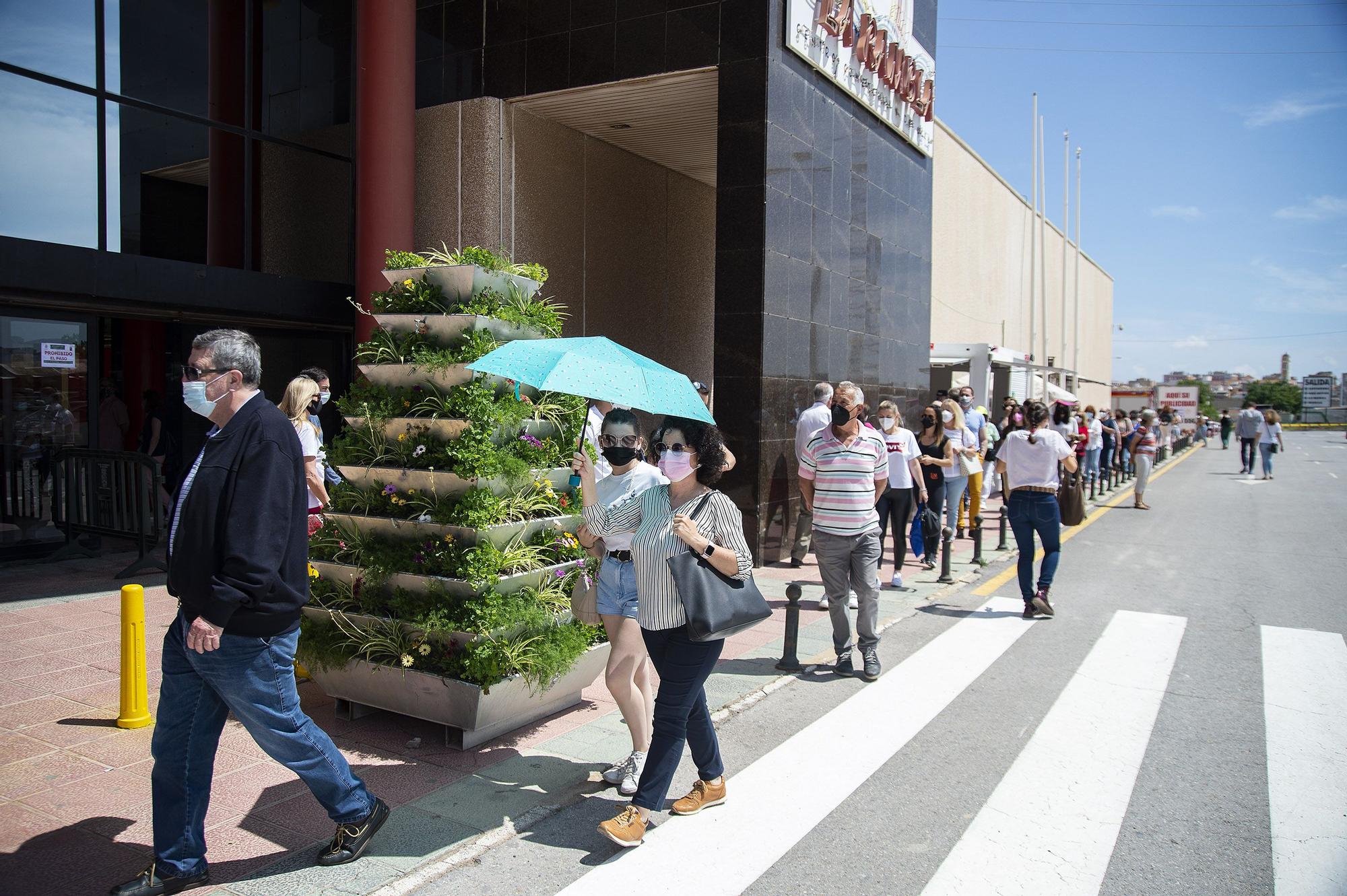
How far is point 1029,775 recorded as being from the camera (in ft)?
16.0

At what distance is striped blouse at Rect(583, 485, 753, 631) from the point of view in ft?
12.9

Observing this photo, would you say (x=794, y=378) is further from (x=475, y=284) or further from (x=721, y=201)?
(x=475, y=284)

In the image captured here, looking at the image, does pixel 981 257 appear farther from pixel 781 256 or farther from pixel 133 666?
pixel 133 666

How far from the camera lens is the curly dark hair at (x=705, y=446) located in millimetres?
4020

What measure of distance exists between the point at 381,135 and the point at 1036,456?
8.67 m

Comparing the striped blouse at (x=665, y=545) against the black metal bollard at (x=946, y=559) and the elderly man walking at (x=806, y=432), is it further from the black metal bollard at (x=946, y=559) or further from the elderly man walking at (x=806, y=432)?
the black metal bollard at (x=946, y=559)

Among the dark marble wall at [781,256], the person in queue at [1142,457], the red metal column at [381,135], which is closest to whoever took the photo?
the dark marble wall at [781,256]

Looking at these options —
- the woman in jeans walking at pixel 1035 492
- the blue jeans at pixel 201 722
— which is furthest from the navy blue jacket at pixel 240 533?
the woman in jeans walking at pixel 1035 492

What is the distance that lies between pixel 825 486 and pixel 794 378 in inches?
206

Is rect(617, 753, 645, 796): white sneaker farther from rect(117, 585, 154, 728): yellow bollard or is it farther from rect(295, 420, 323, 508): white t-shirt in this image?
rect(295, 420, 323, 508): white t-shirt

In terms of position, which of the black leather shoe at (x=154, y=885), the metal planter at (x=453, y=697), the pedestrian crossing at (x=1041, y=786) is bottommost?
the pedestrian crossing at (x=1041, y=786)

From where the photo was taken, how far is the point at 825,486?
663cm

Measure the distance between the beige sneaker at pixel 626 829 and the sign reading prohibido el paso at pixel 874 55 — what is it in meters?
9.90

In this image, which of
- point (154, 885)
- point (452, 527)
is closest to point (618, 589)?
point (452, 527)
